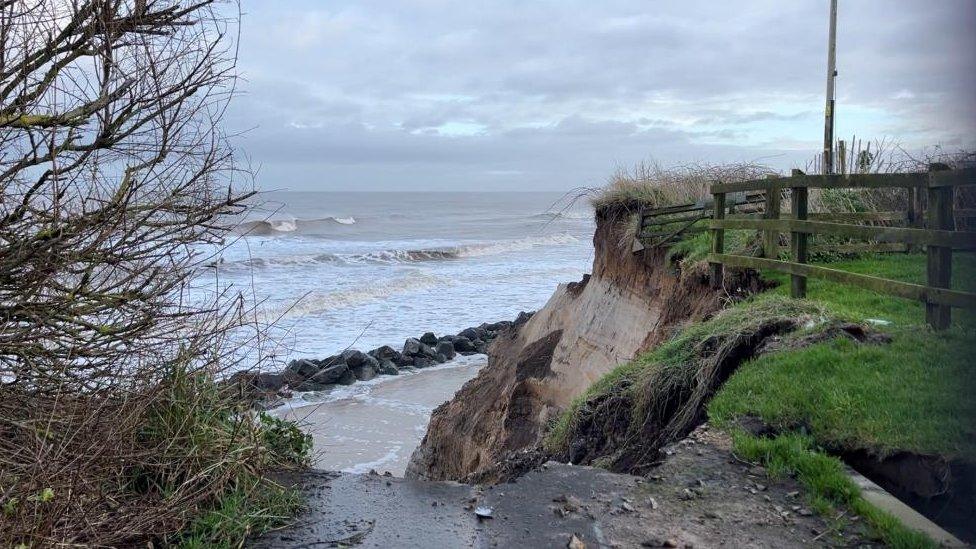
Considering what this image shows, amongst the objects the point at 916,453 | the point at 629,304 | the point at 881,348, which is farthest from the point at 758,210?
the point at 916,453

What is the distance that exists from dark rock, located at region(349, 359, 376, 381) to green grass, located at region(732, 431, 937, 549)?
14377mm

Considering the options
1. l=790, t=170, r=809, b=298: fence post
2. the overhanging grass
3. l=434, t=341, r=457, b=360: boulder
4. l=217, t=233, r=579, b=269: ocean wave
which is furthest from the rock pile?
l=217, t=233, r=579, b=269: ocean wave

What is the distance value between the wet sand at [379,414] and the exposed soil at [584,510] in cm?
608

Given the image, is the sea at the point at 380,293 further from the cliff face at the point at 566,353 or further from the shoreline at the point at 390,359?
the cliff face at the point at 566,353

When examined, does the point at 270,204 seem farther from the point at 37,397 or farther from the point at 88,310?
the point at 37,397

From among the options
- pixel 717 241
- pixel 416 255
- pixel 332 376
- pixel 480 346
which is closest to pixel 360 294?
pixel 480 346

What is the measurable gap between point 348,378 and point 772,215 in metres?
12.1

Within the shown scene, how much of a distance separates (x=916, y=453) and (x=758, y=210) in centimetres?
866

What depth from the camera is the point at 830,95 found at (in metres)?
20.2

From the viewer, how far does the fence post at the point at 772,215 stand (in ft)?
31.9

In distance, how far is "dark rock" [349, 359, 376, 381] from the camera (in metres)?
19.3

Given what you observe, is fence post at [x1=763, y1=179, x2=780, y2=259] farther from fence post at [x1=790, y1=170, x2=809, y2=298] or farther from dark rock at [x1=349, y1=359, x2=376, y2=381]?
dark rock at [x1=349, y1=359, x2=376, y2=381]

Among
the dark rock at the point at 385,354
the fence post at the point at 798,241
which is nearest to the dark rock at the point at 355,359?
the dark rock at the point at 385,354

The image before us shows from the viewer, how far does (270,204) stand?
6.52m
